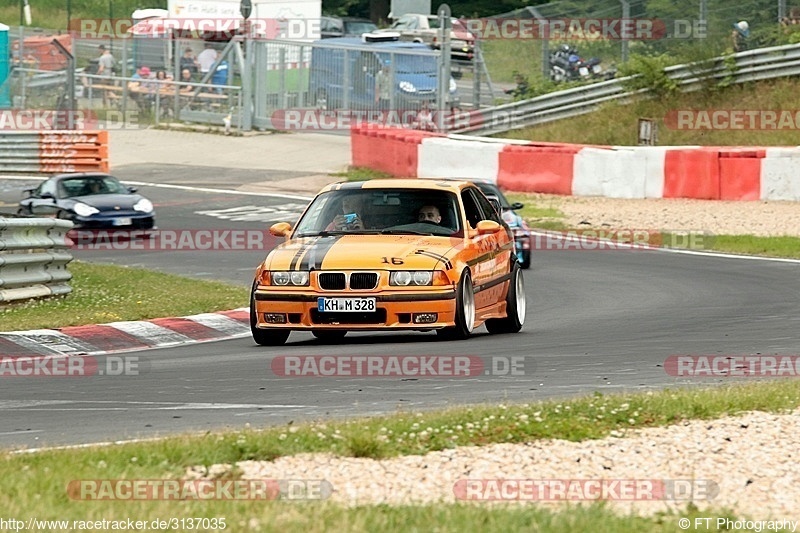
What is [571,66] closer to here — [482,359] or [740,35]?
[740,35]

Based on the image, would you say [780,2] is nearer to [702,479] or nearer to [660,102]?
[660,102]

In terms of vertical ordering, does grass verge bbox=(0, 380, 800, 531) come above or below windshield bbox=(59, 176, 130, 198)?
above

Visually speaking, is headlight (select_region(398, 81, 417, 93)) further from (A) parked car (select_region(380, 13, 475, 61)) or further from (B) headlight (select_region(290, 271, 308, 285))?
(B) headlight (select_region(290, 271, 308, 285))

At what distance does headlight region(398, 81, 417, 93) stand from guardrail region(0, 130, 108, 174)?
7.37 meters

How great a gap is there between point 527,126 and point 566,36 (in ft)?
8.23

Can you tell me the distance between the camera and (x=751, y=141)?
102ft

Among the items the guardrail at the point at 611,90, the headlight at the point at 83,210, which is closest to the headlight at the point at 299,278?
the headlight at the point at 83,210

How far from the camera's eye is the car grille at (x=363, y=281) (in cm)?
1198

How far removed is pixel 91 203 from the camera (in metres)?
24.2

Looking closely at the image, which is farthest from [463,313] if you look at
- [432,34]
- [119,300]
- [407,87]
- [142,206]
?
[432,34]

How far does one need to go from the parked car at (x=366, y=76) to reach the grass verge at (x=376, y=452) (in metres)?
28.1

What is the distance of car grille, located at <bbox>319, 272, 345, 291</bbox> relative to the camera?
472 inches

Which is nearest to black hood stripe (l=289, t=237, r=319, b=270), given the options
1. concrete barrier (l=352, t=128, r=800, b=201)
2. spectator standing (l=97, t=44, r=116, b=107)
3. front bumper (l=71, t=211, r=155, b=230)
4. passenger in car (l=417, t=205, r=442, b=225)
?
passenger in car (l=417, t=205, r=442, b=225)

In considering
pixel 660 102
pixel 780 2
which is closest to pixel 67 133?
pixel 660 102
